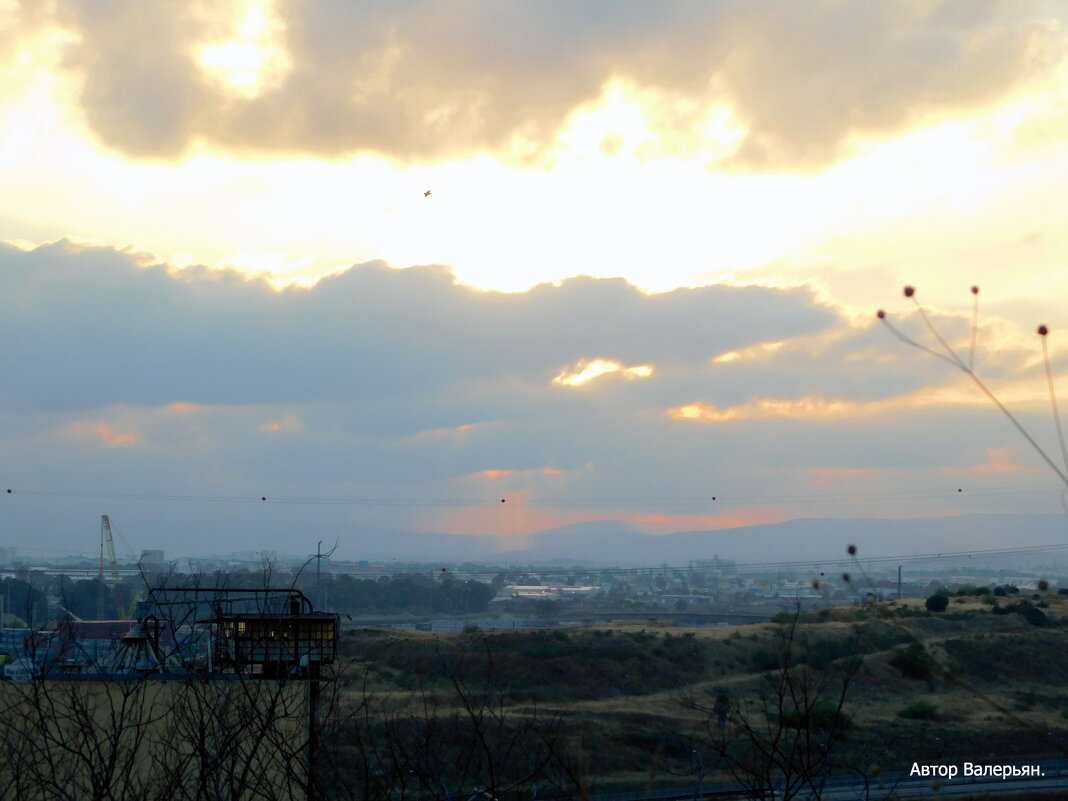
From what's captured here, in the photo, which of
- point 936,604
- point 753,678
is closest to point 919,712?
point 753,678

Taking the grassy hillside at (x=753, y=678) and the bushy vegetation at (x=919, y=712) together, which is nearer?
the grassy hillside at (x=753, y=678)

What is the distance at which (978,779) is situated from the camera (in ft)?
112

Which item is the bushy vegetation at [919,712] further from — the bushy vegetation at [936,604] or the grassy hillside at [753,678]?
the bushy vegetation at [936,604]

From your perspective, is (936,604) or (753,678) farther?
(936,604)

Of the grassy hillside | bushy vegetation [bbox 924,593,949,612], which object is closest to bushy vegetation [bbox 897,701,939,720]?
the grassy hillside

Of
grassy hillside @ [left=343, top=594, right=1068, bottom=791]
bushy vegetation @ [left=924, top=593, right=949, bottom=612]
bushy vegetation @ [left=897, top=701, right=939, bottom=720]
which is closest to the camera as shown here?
grassy hillside @ [left=343, top=594, right=1068, bottom=791]

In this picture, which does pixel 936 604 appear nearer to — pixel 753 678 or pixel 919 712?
pixel 753 678

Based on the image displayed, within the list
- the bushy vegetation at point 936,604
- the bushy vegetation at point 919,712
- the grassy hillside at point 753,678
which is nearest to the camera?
the grassy hillside at point 753,678

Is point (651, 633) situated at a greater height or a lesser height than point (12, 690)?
lesser

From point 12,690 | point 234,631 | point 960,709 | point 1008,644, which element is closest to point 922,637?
point 1008,644

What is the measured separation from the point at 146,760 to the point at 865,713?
4014 centimetres

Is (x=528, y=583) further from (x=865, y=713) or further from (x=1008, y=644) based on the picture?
Result: (x=865, y=713)

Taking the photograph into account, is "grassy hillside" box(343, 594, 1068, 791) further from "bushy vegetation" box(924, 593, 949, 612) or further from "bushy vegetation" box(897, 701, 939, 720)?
"bushy vegetation" box(924, 593, 949, 612)

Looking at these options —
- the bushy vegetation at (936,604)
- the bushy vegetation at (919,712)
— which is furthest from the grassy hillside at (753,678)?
the bushy vegetation at (936,604)
